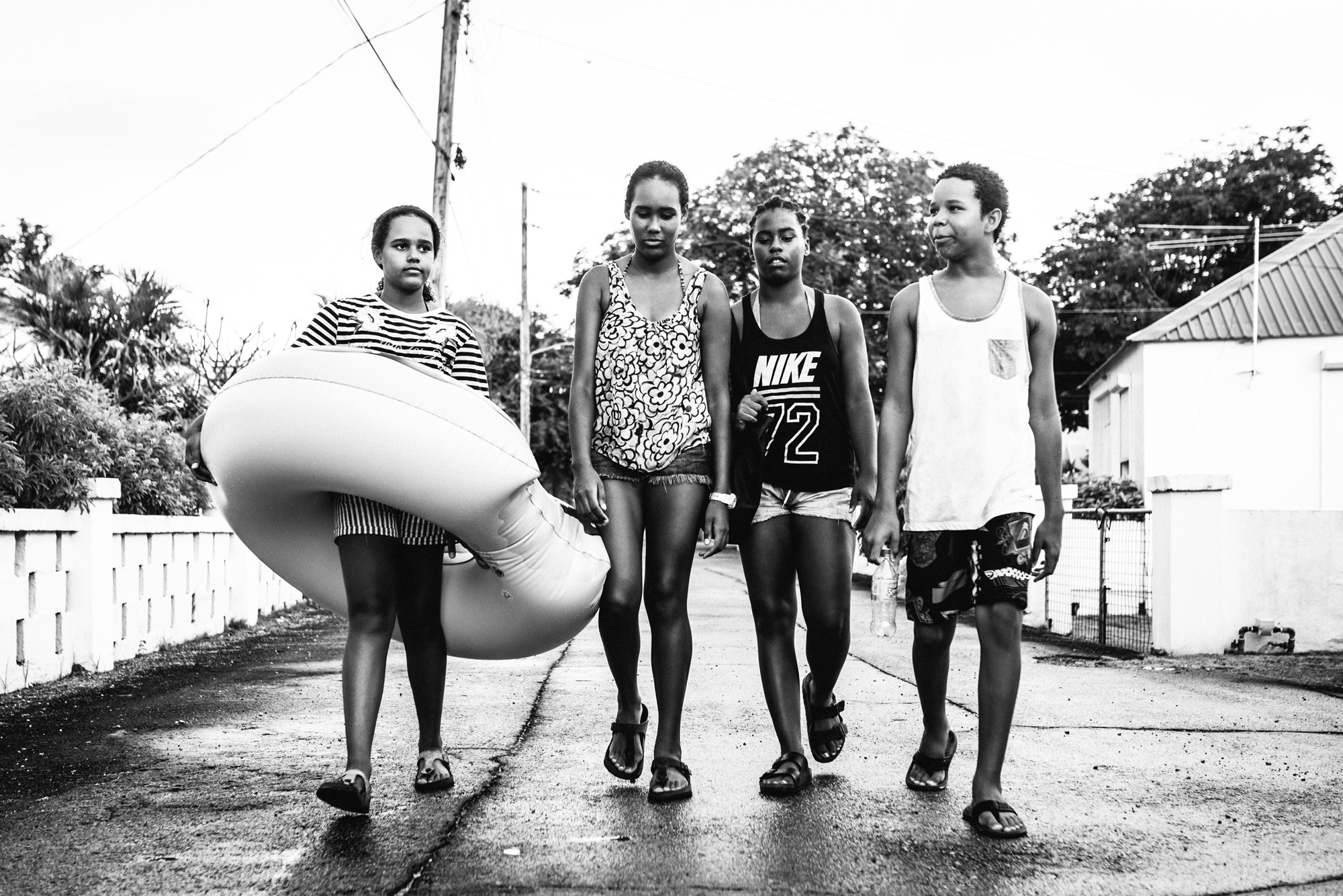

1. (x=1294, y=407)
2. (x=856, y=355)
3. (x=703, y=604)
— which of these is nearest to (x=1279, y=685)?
(x=856, y=355)

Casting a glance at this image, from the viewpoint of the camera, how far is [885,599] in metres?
4.22

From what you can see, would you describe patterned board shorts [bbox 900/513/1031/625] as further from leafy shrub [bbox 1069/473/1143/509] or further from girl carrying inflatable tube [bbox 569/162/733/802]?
leafy shrub [bbox 1069/473/1143/509]

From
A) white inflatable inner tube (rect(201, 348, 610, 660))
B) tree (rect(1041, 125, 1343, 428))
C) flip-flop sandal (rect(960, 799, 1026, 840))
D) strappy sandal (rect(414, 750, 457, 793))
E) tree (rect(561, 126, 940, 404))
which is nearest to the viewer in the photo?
flip-flop sandal (rect(960, 799, 1026, 840))

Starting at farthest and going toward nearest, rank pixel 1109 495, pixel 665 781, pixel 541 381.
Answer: pixel 541 381
pixel 1109 495
pixel 665 781

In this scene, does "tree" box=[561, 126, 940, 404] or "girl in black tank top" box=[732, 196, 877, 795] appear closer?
"girl in black tank top" box=[732, 196, 877, 795]

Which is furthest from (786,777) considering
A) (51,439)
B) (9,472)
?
(51,439)

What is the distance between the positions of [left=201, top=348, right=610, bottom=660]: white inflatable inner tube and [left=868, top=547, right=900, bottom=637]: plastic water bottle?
0.86m

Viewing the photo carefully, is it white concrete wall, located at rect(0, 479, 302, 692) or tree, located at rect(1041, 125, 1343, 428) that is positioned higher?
tree, located at rect(1041, 125, 1343, 428)

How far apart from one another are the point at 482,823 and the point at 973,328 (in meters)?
1.99

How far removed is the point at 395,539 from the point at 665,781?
3.50 feet

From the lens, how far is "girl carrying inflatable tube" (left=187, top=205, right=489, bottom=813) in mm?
3854

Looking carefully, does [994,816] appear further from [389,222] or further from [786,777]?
[389,222]

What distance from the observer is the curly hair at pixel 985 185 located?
13.6ft

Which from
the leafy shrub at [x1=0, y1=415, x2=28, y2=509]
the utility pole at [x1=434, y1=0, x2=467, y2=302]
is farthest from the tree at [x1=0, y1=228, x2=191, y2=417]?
the leafy shrub at [x1=0, y1=415, x2=28, y2=509]
